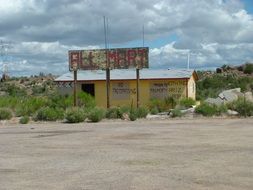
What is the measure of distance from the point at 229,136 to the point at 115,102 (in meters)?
29.4

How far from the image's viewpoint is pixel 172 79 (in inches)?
2035

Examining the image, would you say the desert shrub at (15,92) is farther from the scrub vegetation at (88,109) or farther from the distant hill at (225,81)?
the scrub vegetation at (88,109)

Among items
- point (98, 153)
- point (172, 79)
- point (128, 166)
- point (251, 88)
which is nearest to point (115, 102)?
point (172, 79)

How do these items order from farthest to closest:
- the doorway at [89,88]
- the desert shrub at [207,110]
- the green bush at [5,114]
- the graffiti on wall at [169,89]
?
the doorway at [89,88], the graffiti on wall at [169,89], the green bush at [5,114], the desert shrub at [207,110]

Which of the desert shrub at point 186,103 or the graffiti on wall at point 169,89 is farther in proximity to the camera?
the graffiti on wall at point 169,89

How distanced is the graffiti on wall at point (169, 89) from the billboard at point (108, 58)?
4.43m

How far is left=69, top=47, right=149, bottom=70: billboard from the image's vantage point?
48625 mm

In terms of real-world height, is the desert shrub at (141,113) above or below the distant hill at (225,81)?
below

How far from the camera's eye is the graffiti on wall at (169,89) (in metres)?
52.0

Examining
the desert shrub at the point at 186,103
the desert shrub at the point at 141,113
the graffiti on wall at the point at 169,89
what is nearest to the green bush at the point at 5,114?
the desert shrub at the point at 141,113

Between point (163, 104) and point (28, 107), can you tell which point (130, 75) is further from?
point (28, 107)

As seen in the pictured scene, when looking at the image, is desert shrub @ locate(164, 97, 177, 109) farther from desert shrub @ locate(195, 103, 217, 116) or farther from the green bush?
the green bush

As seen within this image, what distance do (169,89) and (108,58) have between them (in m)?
6.60

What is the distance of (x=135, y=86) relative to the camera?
5266 centimetres
